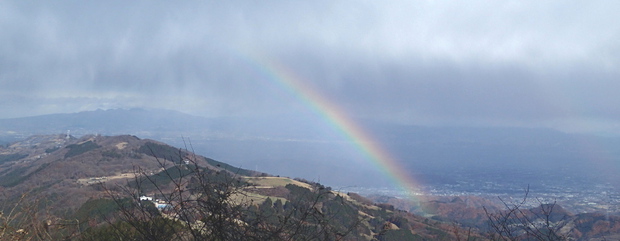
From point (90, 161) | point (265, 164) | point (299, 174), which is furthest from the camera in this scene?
point (265, 164)

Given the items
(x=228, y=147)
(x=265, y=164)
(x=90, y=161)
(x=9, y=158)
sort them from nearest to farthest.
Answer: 1. (x=90, y=161)
2. (x=9, y=158)
3. (x=265, y=164)
4. (x=228, y=147)

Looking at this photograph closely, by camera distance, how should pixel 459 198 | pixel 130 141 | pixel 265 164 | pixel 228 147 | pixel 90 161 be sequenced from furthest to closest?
1. pixel 228 147
2. pixel 265 164
3. pixel 130 141
4. pixel 459 198
5. pixel 90 161

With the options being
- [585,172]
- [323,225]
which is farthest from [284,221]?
[585,172]

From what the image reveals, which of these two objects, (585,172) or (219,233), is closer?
(219,233)

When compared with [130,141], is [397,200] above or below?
below

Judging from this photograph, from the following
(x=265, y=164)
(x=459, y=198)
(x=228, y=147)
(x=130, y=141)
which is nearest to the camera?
(x=459, y=198)

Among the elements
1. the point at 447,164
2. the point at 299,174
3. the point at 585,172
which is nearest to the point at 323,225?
the point at 299,174

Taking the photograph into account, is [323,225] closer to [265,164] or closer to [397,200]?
[397,200]

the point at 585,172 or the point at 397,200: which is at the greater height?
the point at 585,172

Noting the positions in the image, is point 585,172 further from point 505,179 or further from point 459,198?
point 459,198
